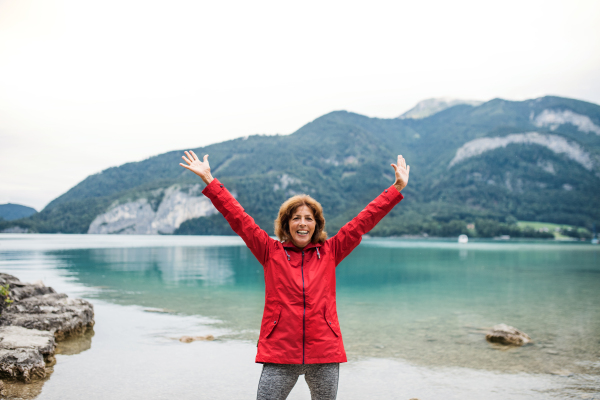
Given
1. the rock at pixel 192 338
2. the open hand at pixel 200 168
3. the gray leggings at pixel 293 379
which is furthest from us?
the rock at pixel 192 338

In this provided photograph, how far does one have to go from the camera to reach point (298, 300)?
329 centimetres

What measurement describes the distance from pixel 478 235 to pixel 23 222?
552 ft

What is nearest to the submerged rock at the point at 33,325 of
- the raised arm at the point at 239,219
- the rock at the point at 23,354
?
the rock at the point at 23,354

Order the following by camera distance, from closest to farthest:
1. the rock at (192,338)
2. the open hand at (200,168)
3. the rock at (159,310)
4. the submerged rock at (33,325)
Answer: the open hand at (200,168) < the submerged rock at (33,325) < the rock at (192,338) < the rock at (159,310)

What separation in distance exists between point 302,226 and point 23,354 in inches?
249

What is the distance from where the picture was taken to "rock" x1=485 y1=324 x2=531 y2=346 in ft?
34.7

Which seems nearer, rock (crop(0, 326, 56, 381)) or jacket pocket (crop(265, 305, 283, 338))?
jacket pocket (crop(265, 305, 283, 338))

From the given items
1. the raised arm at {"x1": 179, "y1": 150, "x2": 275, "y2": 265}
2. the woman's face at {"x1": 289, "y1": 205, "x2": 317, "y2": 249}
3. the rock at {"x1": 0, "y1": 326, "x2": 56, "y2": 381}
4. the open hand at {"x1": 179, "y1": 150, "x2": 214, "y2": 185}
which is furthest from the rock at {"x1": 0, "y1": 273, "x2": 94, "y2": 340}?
the woman's face at {"x1": 289, "y1": 205, "x2": 317, "y2": 249}

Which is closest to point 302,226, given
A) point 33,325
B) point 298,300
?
point 298,300

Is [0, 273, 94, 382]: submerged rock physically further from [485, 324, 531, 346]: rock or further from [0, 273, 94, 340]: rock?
[485, 324, 531, 346]: rock

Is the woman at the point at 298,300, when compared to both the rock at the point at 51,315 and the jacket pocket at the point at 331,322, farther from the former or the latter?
the rock at the point at 51,315

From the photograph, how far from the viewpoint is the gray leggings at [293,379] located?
3174 mm

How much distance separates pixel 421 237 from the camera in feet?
490

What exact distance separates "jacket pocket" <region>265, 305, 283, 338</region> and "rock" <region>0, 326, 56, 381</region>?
584cm
